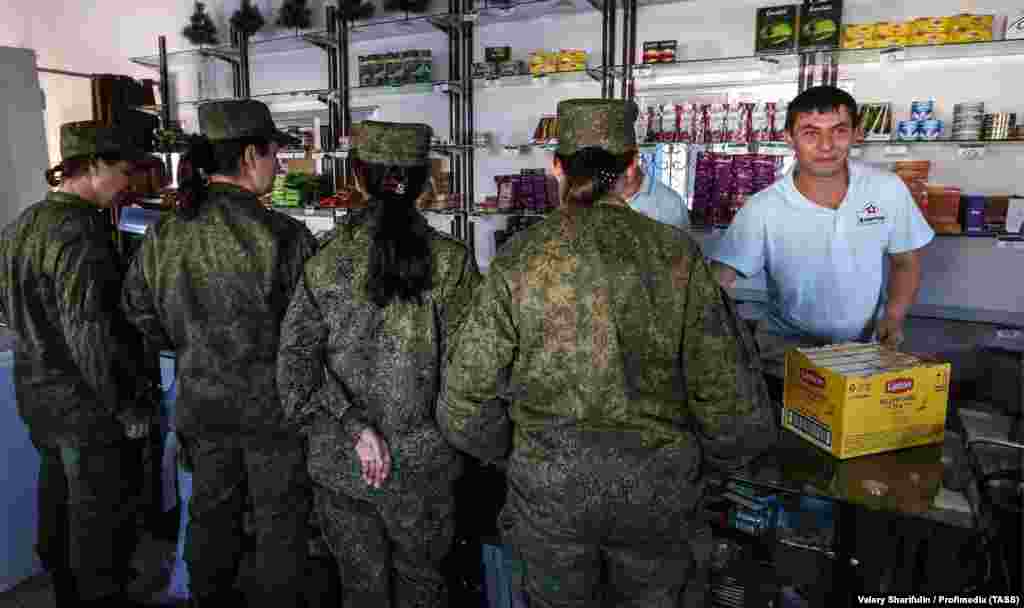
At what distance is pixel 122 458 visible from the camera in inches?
92.5

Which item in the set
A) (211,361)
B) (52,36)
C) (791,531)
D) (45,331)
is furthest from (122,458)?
(52,36)

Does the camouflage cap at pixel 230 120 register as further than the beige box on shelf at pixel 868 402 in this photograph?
Yes

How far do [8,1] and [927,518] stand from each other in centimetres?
728

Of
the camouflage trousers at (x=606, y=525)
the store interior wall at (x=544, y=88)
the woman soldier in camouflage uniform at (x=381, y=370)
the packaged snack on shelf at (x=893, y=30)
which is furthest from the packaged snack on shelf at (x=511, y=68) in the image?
the camouflage trousers at (x=606, y=525)

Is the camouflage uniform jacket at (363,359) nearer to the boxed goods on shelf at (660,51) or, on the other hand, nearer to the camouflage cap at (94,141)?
the camouflage cap at (94,141)

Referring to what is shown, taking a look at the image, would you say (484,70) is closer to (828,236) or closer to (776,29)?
(776,29)

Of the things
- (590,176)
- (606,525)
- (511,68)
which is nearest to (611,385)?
(606,525)

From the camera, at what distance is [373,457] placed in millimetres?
1639

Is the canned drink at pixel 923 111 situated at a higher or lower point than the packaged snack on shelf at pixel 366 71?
lower

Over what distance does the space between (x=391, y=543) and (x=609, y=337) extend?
77 cm

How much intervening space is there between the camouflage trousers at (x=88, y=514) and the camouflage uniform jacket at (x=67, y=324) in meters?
0.07

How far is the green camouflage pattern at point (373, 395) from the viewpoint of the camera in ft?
5.41

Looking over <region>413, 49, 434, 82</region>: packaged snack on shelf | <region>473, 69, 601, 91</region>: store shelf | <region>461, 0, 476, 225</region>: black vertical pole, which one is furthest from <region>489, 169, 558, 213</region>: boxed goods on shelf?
<region>413, 49, 434, 82</region>: packaged snack on shelf

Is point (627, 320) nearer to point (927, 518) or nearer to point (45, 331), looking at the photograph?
point (927, 518)
